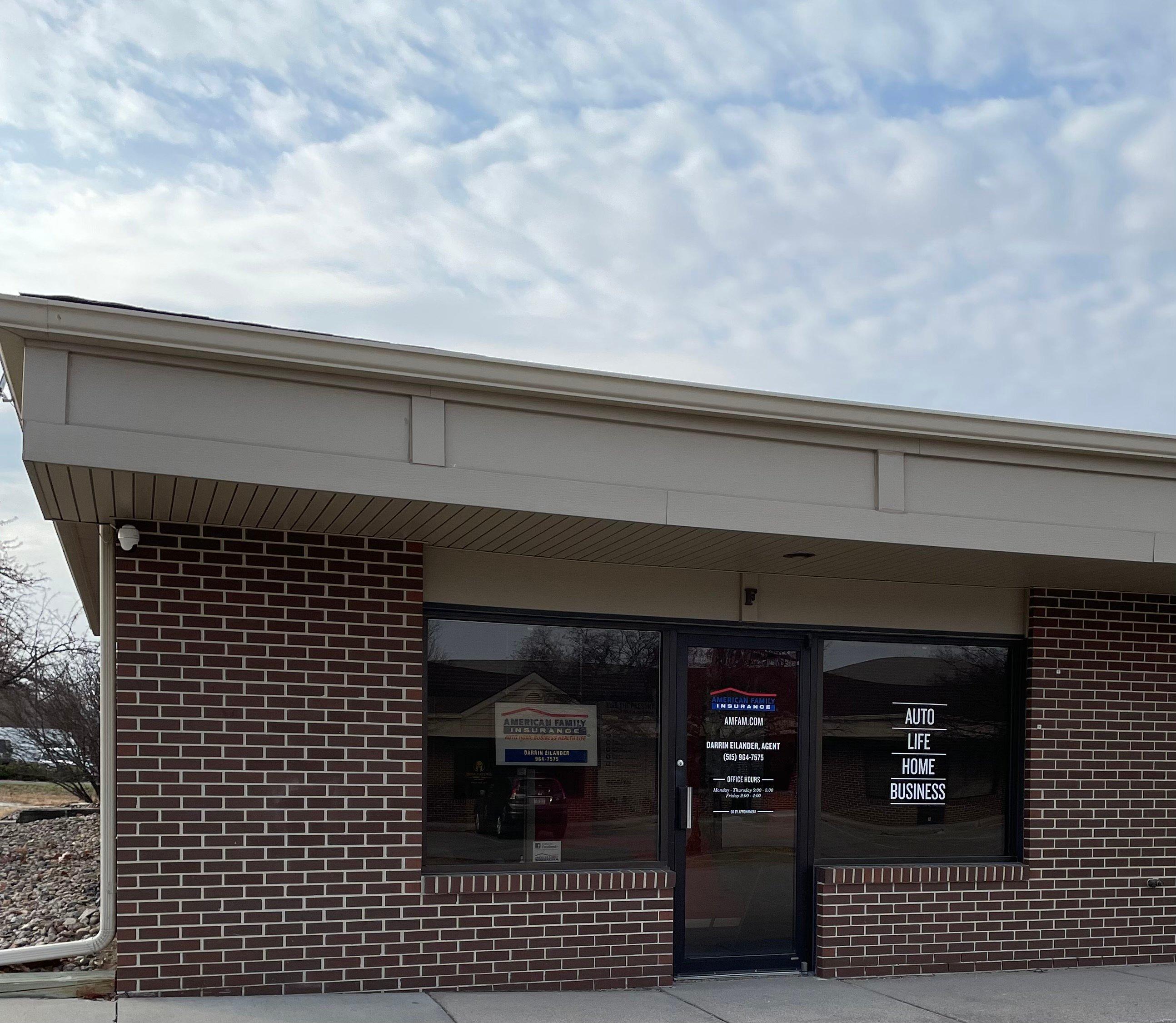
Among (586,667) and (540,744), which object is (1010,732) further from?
(540,744)

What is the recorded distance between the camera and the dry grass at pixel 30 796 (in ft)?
68.9

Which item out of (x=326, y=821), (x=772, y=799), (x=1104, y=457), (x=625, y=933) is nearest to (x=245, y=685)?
(x=326, y=821)

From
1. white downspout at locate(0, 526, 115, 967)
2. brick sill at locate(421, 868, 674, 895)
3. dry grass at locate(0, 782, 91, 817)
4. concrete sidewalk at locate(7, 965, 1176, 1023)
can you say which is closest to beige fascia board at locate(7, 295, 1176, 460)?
white downspout at locate(0, 526, 115, 967)

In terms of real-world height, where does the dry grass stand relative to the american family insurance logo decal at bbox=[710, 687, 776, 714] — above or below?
below

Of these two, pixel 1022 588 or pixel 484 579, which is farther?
pixel 1022 588

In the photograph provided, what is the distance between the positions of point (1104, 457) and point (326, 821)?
5.59 m

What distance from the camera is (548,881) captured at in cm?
771

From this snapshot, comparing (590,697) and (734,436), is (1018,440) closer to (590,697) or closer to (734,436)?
(734,436)

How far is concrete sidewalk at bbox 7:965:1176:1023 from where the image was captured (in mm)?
6543

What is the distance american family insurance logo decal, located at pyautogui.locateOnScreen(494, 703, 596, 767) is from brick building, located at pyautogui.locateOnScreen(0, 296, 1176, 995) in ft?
0.08

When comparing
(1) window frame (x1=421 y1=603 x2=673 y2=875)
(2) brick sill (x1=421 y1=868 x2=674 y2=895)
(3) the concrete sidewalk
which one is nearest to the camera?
(3) the concrete sidewalk

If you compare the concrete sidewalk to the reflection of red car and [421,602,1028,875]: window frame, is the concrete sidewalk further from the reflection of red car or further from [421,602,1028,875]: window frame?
the reflection of red car

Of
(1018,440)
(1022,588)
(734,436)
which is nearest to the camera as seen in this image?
(734,436)

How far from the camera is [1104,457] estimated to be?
25.7 ft
